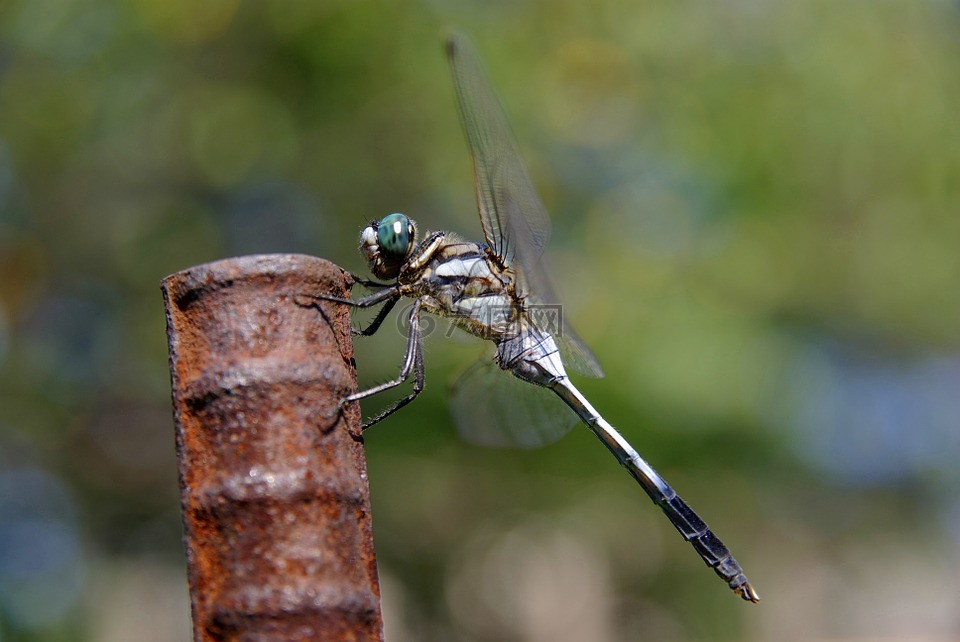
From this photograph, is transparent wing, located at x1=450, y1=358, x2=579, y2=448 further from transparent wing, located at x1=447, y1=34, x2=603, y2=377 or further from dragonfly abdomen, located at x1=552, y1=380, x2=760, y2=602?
transparent wing, located at x1=447, y1=34, x2=603, y2=377

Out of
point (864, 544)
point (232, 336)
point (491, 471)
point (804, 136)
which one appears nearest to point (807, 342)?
point (804, 136)

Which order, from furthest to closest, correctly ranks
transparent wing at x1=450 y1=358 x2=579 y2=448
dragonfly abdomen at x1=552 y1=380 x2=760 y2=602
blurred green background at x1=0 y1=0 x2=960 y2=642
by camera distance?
blurred green background at x1=0 y1=0 x2=960 y2=642
transparent wing at x1=450 y1=358 x2=579 y2=448
dragonfly abdomen at x1=552 y1=380 x2=760 y2=602

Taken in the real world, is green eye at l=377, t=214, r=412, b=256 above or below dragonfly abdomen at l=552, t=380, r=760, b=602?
above

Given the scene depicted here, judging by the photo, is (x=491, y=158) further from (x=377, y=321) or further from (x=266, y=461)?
(x=266, y=461)

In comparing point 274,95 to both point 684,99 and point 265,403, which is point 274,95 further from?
point 265,403

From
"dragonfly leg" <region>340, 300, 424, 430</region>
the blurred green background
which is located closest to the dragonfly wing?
"dragonfly leg" <region>340, 300, 424, 430</region>

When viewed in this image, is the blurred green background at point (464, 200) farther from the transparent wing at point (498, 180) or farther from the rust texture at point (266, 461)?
the rust texture at point (266, 461)
